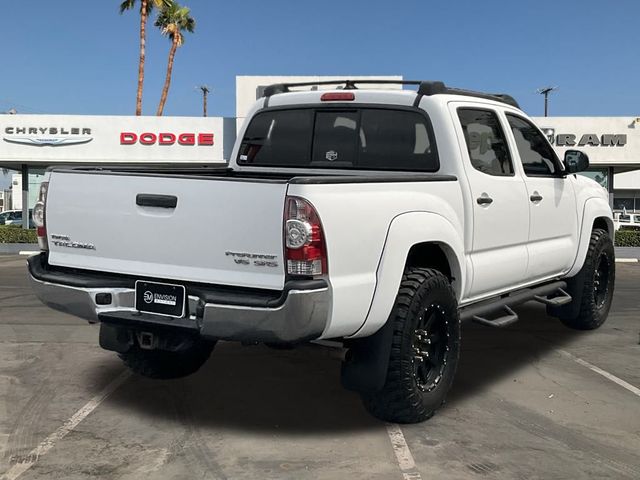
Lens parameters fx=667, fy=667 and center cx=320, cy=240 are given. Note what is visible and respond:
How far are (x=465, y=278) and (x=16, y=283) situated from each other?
9.57 m

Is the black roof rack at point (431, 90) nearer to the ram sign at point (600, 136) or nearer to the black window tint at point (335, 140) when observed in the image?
the black window tint at point (335, 140)

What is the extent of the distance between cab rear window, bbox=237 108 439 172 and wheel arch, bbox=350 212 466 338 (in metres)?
0.63

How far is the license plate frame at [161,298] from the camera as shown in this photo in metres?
3.79

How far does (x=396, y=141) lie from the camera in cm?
505

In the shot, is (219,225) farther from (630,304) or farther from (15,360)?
(630,304)

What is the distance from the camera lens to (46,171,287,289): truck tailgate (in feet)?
11.6

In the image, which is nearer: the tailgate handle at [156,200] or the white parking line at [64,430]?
the white parking line at [64,430]

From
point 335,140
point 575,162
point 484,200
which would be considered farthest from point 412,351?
point 575,162

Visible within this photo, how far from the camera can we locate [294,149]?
547cm

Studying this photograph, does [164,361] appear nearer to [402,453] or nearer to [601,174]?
[402,453]

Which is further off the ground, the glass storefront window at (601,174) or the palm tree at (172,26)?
the palm tree at (172,26)

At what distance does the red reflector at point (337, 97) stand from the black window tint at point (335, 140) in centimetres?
10

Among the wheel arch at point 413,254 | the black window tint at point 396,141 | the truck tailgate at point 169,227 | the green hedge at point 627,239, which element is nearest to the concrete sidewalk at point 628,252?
the green hedge at point 627,239

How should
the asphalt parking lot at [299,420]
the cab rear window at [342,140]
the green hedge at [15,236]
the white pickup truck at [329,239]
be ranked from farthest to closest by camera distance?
the green hedge at [15,236] → the cab rear window at [342,140] → the asphalt parking lot at [299,420] → the white pickup truck at [329,239]
